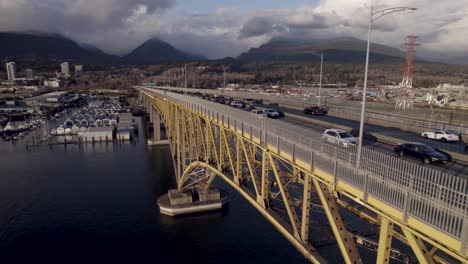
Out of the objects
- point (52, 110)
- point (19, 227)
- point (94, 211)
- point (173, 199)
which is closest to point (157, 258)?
point (173, 199)

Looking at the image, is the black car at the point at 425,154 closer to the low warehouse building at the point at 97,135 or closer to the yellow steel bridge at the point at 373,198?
the yellow steel bridge at the point at 373,198

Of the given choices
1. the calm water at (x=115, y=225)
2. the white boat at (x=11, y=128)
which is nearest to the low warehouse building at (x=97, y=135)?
the calm water at (x=115, y=225)

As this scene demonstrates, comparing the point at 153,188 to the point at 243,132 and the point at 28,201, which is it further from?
the point at 243,132

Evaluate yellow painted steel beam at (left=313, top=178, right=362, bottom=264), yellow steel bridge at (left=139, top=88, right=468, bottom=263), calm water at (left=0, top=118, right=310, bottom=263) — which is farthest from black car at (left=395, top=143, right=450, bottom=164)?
calm water at (left=0, top=118, right=310, bottom=263)

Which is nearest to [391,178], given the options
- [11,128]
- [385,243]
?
[385,243]

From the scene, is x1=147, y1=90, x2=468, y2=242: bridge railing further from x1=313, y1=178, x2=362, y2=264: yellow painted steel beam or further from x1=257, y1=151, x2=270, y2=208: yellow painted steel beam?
x1=313, y1=178, x2=362, y2=264: yellow painted steel beam
